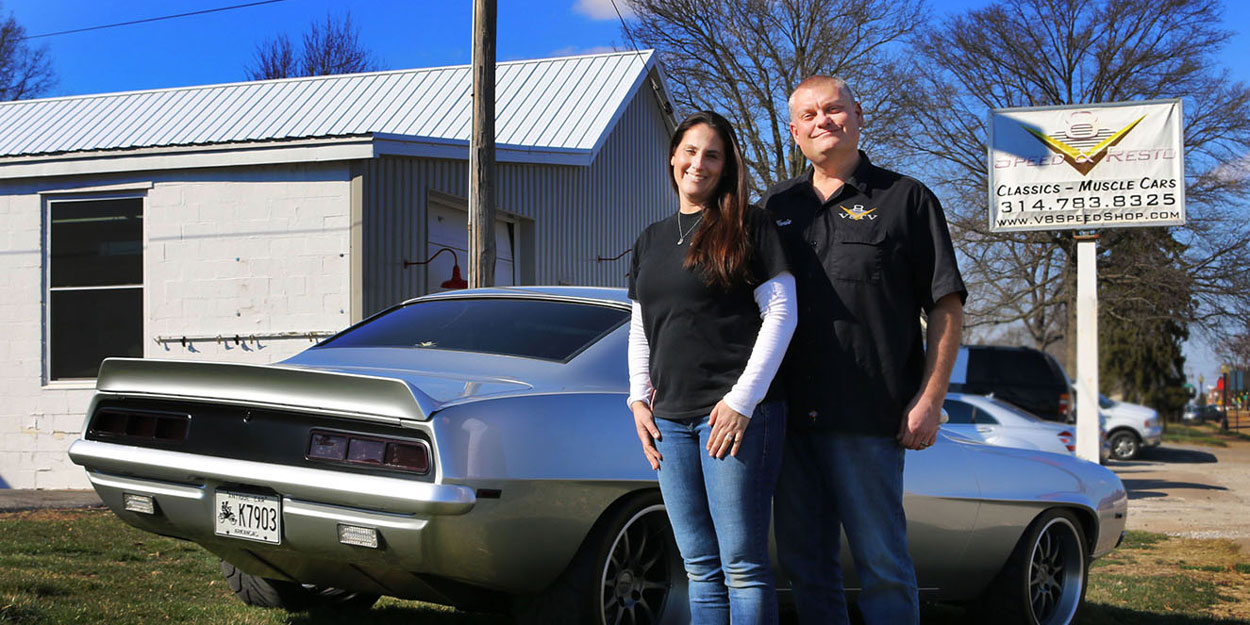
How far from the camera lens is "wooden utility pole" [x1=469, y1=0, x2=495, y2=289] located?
923 centimetres

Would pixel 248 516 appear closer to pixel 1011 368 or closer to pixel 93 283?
pixel 93 283

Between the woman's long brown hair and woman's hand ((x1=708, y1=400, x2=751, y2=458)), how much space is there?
0.32 m

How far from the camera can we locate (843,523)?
3.11 metres

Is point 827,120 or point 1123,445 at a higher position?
point 827,120

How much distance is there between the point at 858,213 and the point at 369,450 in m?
1.55

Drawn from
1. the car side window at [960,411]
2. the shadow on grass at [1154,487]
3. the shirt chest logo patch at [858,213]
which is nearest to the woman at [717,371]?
the shirt chest logo patch at [858,213]

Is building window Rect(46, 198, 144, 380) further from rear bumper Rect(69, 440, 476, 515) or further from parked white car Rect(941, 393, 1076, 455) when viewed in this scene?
parked white car Rect(941, 393, 1076, 455)

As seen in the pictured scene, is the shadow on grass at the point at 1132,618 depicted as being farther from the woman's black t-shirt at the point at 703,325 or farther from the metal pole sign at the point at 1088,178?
the metal pole sign at the point at 1088,178

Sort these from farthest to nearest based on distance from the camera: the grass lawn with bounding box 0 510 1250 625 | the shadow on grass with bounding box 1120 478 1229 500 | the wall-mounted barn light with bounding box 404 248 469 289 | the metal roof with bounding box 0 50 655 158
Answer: the shadow on grass with bounding box 1120 478 1229 500 < the metal roof with bounding box 0 50 655 158 < the wall-mounted barn light with bounding box 404 248 469 289 < the grass lawn with bounding box 0 510 1250 625

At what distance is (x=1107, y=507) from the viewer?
543 centimetres

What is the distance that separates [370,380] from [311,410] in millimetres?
231

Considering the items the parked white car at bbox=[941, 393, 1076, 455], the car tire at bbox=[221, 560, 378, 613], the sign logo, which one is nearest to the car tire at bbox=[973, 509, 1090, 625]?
the car tire at bbox=[221, 560, 378, 613]

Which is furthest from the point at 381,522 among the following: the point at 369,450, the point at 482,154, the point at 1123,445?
the point at 1123,445

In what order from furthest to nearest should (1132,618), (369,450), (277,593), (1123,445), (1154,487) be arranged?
(1123,445) < (1154,487) < (1132,618) < (277,593) < (369,450)
